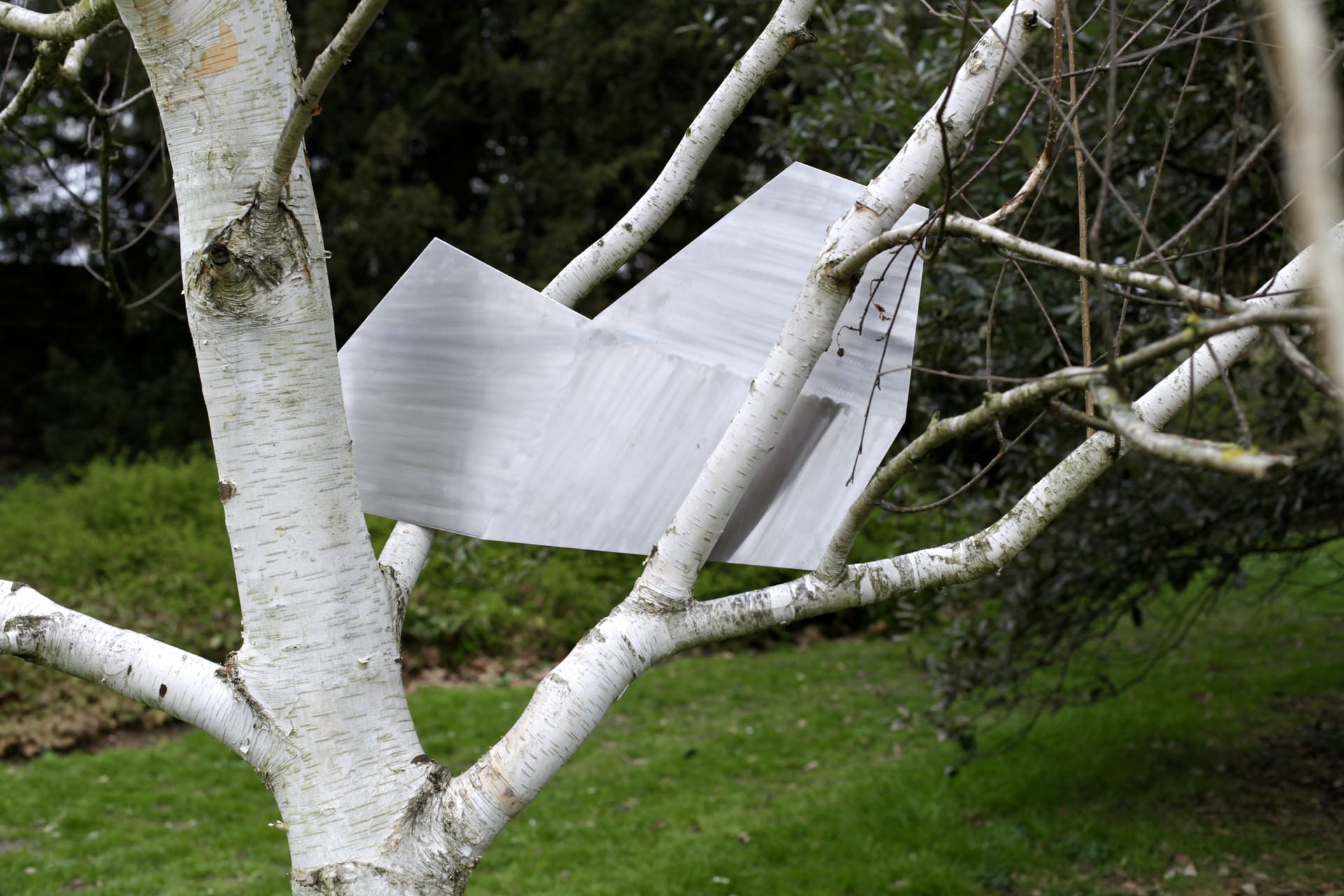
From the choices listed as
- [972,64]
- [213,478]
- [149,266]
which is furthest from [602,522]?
[149,266]

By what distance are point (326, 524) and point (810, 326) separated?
84 cm

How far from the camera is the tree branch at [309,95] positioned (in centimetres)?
131

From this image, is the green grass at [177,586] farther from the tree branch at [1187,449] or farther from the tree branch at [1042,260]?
the tree branch at [1187,449]

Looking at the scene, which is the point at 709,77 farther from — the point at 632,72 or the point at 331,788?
the point at 331,788

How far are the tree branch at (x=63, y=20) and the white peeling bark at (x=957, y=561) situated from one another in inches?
63.5

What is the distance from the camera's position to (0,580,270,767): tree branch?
1.57 meters

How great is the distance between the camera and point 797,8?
1.94m

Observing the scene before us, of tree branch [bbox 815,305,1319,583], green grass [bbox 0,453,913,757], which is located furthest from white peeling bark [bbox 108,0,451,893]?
green grass [bbox 0,453,913,757]

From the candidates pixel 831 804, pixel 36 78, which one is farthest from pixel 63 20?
pixel 831 804

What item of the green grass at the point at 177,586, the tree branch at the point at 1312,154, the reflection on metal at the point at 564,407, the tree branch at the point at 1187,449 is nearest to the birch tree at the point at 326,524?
the reflection on metal at the point at 564,407

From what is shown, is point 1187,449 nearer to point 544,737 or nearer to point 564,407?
point 544,737

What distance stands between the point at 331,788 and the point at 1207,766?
4873mm

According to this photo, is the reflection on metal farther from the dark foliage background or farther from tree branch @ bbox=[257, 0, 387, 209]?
tree branch @ bbox=[257, 0, 387, 209]

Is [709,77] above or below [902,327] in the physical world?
above
